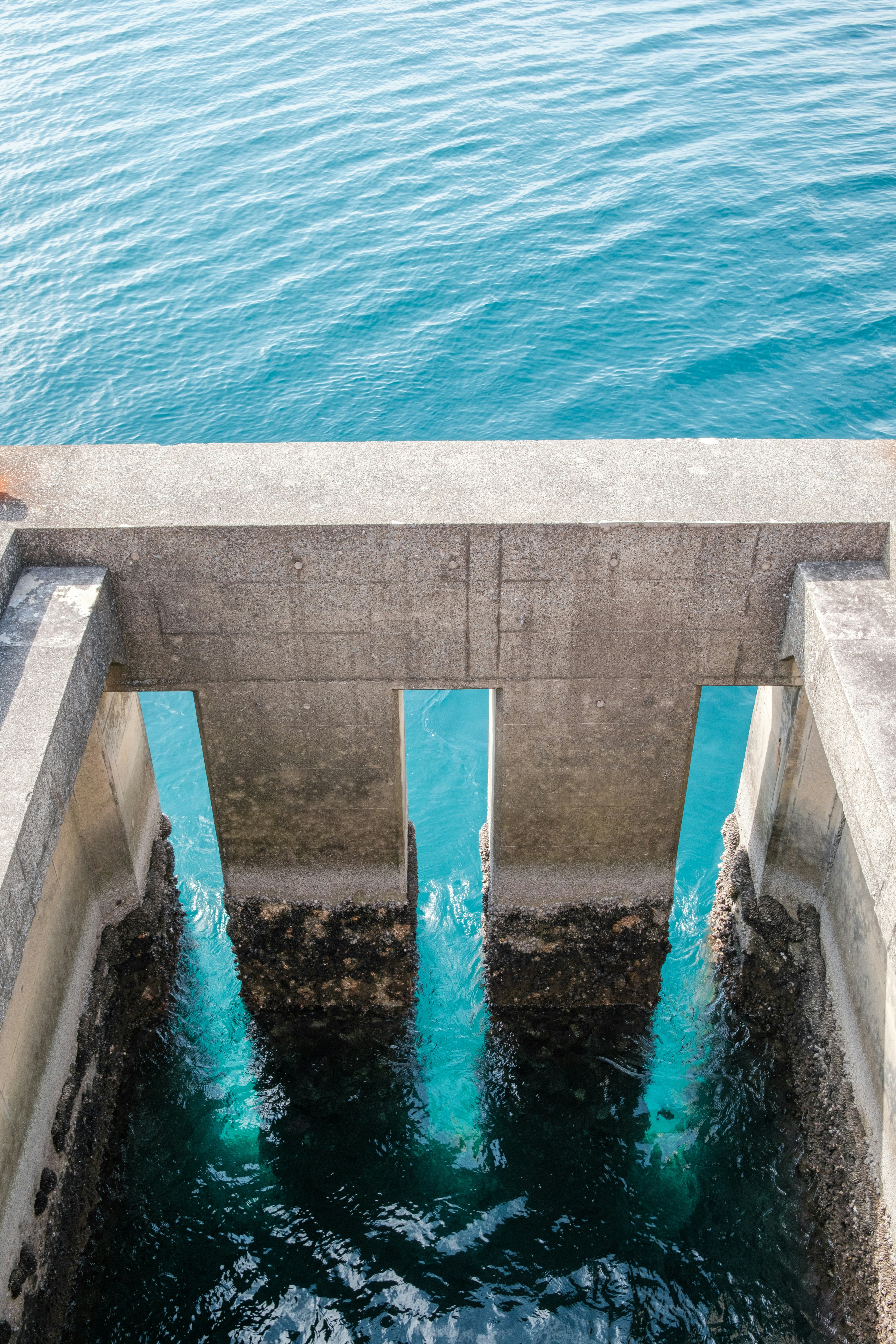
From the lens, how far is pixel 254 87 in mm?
32812

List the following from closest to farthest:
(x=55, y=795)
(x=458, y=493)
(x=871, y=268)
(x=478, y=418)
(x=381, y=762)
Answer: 1. (x=55, y=795)
2. (x=458, y=493)
3. (x=381, y=762)
4. (x=478, y=418)
5. (x=871, y=268)

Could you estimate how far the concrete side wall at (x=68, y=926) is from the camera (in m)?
10.2

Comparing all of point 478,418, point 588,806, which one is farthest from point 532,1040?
point 478,418

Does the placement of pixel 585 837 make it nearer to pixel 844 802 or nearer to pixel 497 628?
pixel 497 628

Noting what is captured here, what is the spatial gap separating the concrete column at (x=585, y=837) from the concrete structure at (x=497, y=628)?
0.11ft

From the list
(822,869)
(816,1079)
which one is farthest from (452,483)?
(816,1079)

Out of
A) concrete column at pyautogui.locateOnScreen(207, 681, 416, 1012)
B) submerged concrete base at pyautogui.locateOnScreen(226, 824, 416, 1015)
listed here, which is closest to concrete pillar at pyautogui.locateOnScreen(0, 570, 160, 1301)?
concrete column at pyautogui.locateOnScreen(207, 681, 416, 1012)

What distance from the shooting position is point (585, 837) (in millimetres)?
12133

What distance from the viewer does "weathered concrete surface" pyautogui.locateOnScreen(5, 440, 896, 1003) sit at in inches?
392

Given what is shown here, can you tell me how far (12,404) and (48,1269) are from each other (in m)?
17.9

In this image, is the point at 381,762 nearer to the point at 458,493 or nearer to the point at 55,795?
the point at 458,493

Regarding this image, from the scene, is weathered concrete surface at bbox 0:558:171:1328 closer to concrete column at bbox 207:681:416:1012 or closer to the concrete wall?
concrete column at bbox 207:681:416:1012

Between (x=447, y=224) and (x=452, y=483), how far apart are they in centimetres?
1951

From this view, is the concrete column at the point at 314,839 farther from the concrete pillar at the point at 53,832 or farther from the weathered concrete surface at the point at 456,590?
the concrete pillar at the point at 53,832
